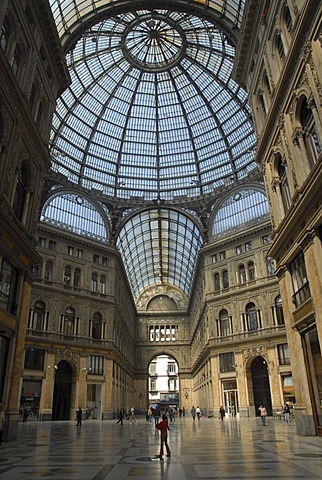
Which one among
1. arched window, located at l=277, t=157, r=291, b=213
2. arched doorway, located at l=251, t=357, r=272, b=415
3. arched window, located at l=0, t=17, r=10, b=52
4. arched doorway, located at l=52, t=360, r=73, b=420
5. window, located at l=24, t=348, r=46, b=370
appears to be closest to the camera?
arched window, located at l=0, t=17, r=10, b=52

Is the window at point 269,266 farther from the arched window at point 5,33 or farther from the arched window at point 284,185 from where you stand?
the arched window at point 5,33

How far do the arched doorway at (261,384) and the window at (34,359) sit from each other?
25.1m

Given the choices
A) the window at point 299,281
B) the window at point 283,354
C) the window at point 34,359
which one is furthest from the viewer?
the window at point 283,354

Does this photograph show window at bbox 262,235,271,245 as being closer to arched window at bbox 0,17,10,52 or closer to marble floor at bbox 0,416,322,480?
marble floor at bbox 0,416,322,480

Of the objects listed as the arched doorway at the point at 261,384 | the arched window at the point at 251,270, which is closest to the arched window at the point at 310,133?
the arched window at the point at 251,270

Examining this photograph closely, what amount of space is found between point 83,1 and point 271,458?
3950 centimetres

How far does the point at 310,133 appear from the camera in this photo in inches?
703

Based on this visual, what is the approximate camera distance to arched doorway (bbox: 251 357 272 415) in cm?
4488

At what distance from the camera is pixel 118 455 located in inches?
508

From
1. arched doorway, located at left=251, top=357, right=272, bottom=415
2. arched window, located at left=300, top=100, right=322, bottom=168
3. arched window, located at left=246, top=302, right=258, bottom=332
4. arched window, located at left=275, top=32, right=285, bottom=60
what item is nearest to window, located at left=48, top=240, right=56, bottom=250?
arched window, located at left=246, top=302, right=258, bottom=332

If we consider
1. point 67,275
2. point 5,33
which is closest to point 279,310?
point 67,275

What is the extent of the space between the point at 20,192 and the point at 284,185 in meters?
15.1

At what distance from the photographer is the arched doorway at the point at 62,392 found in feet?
144

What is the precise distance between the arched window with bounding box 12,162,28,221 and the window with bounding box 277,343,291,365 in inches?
1334
